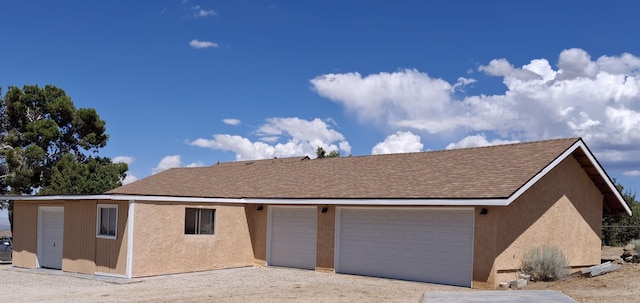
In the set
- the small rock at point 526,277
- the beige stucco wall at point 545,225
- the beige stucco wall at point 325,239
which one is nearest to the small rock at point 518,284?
the beige stucco wall at point 545,225

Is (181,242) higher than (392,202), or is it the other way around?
(392,202)

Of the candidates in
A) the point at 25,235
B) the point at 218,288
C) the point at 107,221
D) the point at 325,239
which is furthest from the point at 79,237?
the point at 325,239

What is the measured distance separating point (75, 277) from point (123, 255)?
207 cm

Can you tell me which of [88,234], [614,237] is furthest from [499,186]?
[614,237]

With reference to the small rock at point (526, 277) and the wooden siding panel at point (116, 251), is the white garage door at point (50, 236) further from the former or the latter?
the small rock at point (526, 277)

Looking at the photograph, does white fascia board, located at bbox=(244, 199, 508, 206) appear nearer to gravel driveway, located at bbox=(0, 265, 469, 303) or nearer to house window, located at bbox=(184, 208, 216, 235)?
house window, located at bbox=(184, 208, 216, 235)

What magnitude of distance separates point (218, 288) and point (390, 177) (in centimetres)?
711

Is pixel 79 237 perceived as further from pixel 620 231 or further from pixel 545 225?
pixel 620 231

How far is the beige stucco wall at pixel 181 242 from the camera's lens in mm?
19406

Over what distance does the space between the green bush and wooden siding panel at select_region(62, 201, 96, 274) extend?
43.5 feet

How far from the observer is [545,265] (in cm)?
1691

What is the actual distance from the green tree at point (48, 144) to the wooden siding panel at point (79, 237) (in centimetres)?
1631

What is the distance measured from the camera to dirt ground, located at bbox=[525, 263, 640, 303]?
1281 cm

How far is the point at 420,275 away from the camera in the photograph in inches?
726
